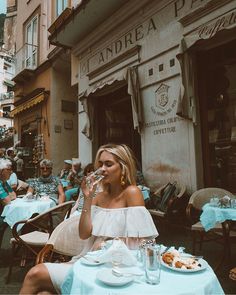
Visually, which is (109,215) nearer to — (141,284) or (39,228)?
(141,284)

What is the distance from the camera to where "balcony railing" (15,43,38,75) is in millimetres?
13891

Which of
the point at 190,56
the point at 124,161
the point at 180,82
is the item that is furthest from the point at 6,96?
the point at 124,161

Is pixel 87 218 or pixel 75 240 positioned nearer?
pixel 87 218

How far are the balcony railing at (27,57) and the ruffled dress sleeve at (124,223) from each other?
13.1 meters

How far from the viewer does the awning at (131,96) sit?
22.9 feet

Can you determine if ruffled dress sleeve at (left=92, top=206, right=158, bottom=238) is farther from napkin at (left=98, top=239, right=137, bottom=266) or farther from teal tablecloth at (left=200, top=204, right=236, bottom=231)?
teal tablecloth at (left=200, top=204, right=236, bottom=231)

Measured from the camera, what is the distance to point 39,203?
4977 mm

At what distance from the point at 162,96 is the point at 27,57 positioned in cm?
1035

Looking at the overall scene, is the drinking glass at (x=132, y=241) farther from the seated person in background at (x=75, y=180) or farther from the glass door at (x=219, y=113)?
the seated person in background at (x=75, y=180)

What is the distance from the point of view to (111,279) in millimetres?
1355

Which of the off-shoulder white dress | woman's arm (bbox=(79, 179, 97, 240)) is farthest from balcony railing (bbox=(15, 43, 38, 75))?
the off-shoulder white dress

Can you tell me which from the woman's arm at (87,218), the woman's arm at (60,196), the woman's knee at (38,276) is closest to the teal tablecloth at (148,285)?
the woman's knee at (38,276)

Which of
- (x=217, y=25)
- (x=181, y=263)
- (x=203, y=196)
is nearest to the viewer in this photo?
(x=181, y=263)

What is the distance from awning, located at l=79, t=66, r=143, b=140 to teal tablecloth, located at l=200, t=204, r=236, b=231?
3560mm
